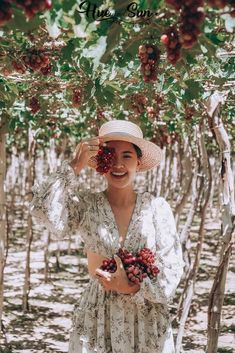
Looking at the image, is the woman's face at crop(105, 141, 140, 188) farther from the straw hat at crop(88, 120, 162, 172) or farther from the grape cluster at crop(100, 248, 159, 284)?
the grape cluster at crop(100, 248, 159, 284)

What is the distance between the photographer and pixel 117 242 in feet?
8.36

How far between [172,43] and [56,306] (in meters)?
6.28

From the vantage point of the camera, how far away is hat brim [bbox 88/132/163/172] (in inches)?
103

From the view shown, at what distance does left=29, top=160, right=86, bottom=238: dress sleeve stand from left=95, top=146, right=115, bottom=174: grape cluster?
0.13m

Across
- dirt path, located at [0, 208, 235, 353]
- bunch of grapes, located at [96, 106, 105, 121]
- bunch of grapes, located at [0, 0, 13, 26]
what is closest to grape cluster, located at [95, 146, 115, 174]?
bunch of grapes, located at [0, 0, 13, 26]

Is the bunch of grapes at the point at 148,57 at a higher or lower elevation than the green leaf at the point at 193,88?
lower

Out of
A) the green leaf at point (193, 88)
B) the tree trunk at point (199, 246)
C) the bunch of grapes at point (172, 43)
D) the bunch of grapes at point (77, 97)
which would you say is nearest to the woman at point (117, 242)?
the green leaf at point (193, 88)

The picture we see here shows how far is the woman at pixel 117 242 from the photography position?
2.45 meters

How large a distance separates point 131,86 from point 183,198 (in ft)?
13.0

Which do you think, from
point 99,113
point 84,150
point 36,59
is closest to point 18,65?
point 36,59

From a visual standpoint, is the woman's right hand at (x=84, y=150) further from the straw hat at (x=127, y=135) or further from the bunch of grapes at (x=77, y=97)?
the bunch of grapes at (x=77, y=97)

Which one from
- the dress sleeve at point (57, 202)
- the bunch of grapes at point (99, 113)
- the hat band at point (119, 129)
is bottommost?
the dress sleeve at point (57, 202)

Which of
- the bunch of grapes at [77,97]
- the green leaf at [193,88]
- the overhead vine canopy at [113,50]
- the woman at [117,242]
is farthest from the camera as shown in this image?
the bunch of grapes at [77,97]

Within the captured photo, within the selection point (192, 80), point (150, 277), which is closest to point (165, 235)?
point (150, 277)
